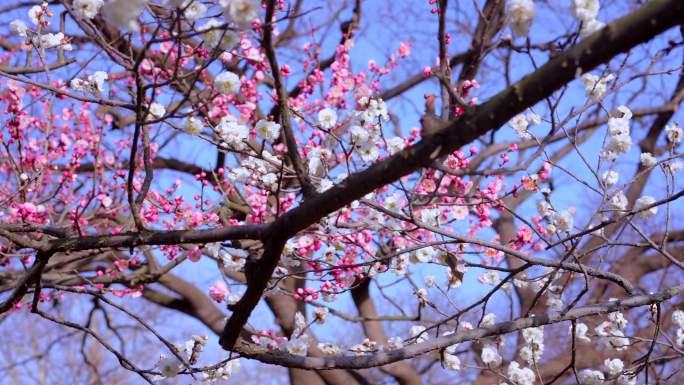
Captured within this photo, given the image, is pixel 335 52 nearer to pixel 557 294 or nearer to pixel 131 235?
pixel 557 294

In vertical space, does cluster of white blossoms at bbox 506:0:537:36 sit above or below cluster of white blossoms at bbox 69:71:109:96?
below

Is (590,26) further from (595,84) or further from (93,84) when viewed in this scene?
(93,84)

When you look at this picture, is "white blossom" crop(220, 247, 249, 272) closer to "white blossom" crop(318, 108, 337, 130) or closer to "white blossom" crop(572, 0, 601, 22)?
"white blossom" crop(318, 108, 337, 130)

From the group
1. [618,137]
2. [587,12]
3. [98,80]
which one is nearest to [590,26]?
[587,12]

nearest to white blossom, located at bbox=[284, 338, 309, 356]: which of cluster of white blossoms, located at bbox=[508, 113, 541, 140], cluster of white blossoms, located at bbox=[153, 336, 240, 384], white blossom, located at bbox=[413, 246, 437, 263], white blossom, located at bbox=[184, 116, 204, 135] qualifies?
cluster of white blossoms, located at bbox=[153, 336, 240, 384]

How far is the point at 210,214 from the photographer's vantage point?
3582 mm

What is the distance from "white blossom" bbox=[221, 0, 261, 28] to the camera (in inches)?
62.1

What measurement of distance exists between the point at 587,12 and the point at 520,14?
0.53ft

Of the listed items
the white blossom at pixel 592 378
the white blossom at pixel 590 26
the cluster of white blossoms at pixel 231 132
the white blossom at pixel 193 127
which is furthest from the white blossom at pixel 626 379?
the white blossom at pixel 193 127

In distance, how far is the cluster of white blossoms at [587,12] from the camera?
5.54 ft

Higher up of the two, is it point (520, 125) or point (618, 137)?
point (520, 125)

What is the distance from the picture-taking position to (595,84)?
Result: 226 cm

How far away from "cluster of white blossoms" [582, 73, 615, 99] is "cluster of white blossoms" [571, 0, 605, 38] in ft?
1.99

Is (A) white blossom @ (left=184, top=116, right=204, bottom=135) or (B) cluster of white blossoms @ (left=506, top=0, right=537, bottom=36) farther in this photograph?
(A) white blossom @ (left=184, top=116, right=204, bottom=135)
